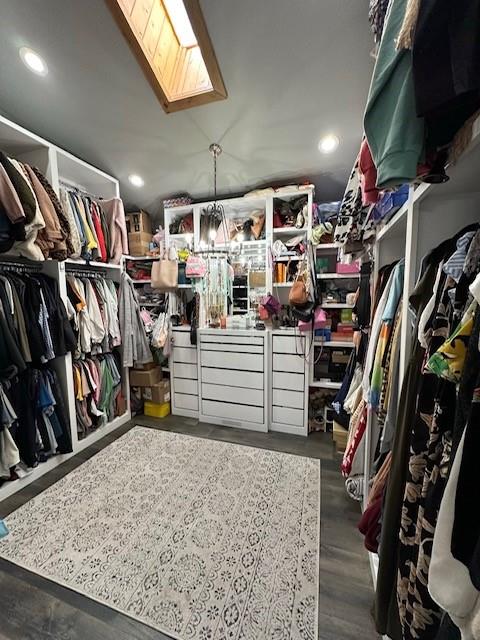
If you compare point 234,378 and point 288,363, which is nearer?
point 288,363

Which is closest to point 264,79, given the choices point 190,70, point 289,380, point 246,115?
point 246,115

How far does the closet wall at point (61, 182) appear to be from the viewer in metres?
1.94

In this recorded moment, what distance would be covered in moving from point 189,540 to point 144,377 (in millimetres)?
1768

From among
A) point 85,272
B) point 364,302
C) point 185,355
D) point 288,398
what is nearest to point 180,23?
point 85,272

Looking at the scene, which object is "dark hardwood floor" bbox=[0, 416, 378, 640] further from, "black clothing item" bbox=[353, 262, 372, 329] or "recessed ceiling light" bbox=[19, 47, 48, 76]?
"recessed ceiling light" bbox=[19, 47, 48, 76]

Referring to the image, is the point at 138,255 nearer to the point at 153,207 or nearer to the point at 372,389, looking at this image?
the point at 153,207

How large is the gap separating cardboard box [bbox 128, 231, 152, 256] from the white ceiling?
1.98 feet

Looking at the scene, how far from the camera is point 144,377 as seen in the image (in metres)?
2.96

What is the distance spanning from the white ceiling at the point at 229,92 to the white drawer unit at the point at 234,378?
161 cm

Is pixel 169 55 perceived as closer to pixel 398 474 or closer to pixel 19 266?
pixel 19 266

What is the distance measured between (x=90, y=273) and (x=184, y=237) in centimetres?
104

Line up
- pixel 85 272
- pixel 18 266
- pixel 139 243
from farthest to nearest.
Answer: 1. pixel 139 243
2. pixel 85 272
3. pixel 18 266

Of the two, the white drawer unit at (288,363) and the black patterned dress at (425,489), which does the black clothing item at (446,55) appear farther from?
the white drawer unit at (288,363)

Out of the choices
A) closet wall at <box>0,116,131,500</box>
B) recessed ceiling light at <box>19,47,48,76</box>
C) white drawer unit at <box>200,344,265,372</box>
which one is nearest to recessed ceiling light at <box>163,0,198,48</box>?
recessed ceiling light at <box>19,47,48,76</box>
